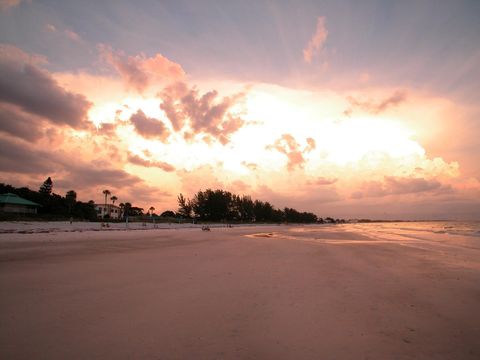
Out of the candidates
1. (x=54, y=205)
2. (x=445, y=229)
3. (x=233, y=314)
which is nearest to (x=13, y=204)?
(x=54, y=205)

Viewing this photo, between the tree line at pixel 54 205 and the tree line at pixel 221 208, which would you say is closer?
the tree line at pixel 54 205

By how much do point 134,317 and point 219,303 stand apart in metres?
1.61

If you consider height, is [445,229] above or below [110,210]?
below

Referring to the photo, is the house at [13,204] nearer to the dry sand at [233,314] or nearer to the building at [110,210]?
the dry sand at [233,314]

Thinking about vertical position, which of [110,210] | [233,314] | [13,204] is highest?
[110,210]

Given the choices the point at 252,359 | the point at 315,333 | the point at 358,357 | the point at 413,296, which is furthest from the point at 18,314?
the point at 413,296

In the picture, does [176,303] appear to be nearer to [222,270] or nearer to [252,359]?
[252,359]

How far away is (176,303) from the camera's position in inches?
211

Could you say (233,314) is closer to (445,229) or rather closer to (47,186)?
(445,229)

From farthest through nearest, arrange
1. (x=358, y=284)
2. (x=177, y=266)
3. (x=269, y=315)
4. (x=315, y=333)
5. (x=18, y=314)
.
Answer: (x=177, y=266)
(x=358, y=284)
(x=269, y=315)
(x=18, y=314)
(x=315, y=333)

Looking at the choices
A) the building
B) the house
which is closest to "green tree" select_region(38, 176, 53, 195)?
the building

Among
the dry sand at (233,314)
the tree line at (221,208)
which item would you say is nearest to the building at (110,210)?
the tree line at (221,208)

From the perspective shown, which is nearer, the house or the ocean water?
the ocean water

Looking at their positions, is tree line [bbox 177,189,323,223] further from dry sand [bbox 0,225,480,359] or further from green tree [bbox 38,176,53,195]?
dry sand [bbox 0,225,480,359]
